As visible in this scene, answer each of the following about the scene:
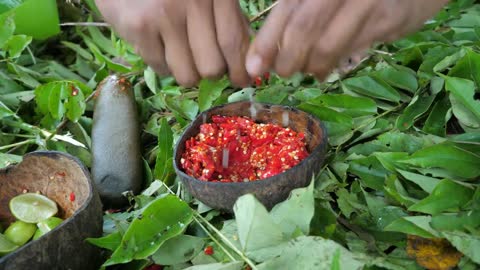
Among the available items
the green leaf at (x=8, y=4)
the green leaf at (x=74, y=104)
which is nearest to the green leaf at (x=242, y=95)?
the green leaf at (x=74, y=104)

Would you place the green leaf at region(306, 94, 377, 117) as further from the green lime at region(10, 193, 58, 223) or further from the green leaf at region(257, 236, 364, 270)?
the green lime at region(10, 193, 58, 223)

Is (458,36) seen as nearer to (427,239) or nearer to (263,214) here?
(427,239)

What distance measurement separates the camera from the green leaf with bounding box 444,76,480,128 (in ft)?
3.15

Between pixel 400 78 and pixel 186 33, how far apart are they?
0.53 metres

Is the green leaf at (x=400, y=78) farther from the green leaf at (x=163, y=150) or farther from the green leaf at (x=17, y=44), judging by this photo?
the green leaf at (x=17, y=44)

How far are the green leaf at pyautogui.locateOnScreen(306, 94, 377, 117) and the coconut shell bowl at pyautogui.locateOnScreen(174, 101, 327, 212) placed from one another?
2.5 inches

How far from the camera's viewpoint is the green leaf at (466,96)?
96 centimetres

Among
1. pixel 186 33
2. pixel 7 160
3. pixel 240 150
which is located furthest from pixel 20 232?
pixel 186 33

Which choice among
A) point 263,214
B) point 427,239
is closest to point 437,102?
point 427,239

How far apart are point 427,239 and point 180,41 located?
1.39 ft

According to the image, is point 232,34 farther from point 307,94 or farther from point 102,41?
point 102,41

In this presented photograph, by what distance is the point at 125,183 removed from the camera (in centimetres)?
117

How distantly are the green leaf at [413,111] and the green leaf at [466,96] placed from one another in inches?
3.2

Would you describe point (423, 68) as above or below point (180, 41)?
below
